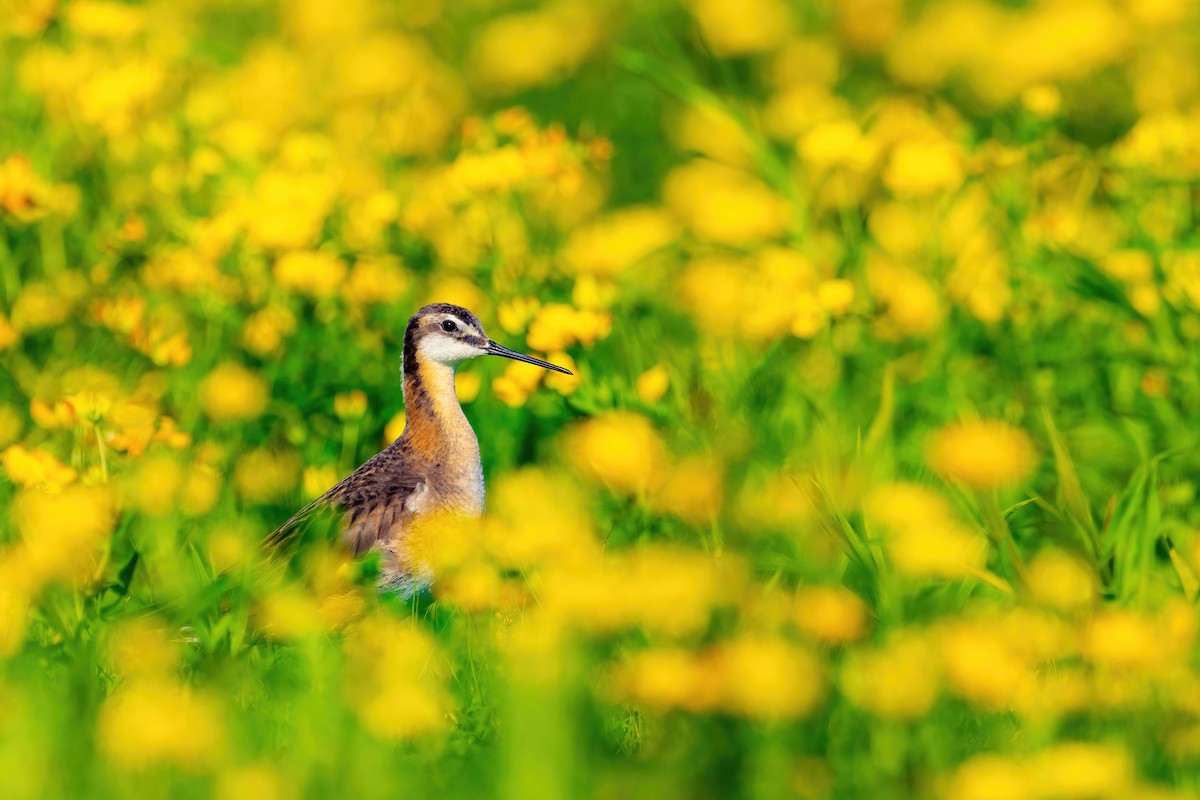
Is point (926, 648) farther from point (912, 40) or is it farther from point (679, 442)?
point (912, 40)

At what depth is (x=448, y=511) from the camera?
4.51 meters

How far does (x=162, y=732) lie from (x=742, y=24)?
6.49 m

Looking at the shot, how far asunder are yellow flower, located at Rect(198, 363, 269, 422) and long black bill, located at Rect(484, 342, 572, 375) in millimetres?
618

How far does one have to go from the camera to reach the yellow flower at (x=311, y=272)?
4.77 meters

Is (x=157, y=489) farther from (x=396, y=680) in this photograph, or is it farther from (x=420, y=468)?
(x=396, y=680)

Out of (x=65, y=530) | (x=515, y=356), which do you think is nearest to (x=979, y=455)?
(x=515, y=356)

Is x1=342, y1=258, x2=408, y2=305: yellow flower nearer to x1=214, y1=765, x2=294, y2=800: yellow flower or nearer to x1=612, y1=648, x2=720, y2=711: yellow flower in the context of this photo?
x1=612, y1=648, x2=720, y2=711: yellow flower

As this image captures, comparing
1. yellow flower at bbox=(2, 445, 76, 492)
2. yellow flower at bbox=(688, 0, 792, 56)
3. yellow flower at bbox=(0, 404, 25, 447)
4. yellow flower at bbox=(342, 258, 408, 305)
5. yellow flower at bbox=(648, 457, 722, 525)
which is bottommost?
yellow flower at bbox=(688, 0, 792, 56)

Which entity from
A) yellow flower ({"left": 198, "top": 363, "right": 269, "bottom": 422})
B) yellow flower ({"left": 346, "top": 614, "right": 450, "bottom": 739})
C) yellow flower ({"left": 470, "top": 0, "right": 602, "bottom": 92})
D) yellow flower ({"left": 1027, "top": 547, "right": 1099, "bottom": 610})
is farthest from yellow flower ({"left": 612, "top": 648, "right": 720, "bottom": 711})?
yellow flower ({"left": 470, "top": 0, "right": 602, "bottom": 92})

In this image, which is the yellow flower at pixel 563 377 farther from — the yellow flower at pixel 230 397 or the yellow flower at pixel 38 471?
the yellow flower at pixel 38 471

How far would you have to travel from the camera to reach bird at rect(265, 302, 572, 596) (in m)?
4.30

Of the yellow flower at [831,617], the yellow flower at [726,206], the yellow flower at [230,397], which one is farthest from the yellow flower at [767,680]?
the yellow flower at [726,206]

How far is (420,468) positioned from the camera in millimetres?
4629

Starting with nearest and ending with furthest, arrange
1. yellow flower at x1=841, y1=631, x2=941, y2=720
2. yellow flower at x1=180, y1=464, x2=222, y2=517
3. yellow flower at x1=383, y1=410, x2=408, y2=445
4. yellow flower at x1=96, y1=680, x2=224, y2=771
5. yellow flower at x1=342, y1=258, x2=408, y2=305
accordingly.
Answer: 1. yellow flower at x1=96, y1=680, x2=224, y2=771
2. yellow flower at x1=841, y1=631, x2=941, y2=720
3. yellow flower at x1=180, y1=464, x2=222, y2=517
4. yellow flower at x1=342, y1=258, x2=408, y2=305
5. yellow flower at x1=383, y1=410, x2=408, y2=445
